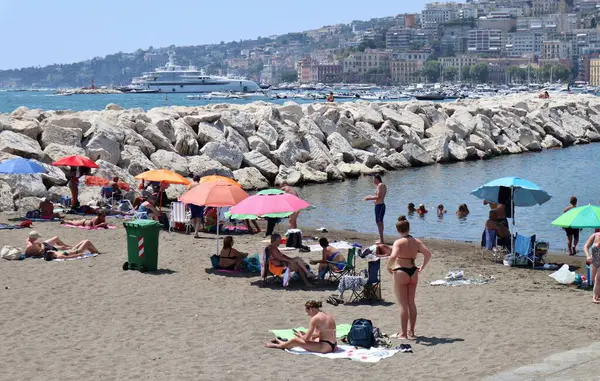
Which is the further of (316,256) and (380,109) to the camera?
(380,109)

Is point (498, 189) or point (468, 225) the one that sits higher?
point (498, 189)

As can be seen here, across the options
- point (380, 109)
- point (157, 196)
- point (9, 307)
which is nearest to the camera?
point (9, 307)

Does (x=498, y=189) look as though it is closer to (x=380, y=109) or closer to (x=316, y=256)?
(x=316, y=256)

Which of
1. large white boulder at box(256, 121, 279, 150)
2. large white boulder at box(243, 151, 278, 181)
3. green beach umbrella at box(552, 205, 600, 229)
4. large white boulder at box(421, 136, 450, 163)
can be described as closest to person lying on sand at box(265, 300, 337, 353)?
green beach umbrella at box(552, 205, 600, 229)

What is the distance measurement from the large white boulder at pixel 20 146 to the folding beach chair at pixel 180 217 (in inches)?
245

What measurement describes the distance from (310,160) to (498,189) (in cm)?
1423

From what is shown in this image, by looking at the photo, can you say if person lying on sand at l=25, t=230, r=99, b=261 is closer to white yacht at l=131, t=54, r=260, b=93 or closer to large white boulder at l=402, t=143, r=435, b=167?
large white boulder at l=402, t=143, r=435, b=167

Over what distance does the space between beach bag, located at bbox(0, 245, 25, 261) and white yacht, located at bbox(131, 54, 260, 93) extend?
395 ft

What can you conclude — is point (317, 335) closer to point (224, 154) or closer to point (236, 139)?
point (224, 154)

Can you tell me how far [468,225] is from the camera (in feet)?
72.0

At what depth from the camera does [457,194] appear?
2783 cm

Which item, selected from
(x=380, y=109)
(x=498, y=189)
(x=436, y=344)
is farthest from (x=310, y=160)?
(x=436, y=344)

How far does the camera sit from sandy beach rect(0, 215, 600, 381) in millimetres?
9789

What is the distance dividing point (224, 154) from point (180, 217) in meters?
9.84
